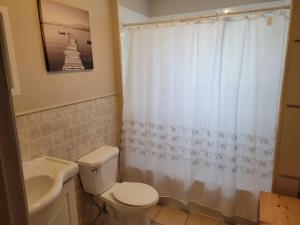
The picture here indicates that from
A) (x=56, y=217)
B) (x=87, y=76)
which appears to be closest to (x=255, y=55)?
(x=87, y=76)

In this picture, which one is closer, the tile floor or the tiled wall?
the tiled wall

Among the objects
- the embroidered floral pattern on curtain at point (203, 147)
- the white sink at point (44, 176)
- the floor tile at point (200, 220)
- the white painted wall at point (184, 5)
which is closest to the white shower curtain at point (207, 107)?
the embroidered floral pattern on curtain at point (203, 147)

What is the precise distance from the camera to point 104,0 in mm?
2072

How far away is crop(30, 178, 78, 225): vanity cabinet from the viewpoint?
119cm

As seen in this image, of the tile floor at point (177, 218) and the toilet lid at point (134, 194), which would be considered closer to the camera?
the toilet lid at point (134, 194)

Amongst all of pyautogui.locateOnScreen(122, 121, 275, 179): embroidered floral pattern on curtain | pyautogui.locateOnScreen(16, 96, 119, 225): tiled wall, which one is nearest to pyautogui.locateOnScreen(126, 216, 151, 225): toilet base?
pyautogui.locateOnScreen(16, 96, 119, 225): tiled wall

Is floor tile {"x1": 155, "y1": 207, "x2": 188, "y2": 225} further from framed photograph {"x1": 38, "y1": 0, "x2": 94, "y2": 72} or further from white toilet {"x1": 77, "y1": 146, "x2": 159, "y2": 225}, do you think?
framed photograph {"x1": 38, "y1": 0, "x2": 94, "y2": 72}

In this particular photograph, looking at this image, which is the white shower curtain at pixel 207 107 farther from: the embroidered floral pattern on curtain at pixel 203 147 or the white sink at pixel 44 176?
the white sink at pixel 44 176

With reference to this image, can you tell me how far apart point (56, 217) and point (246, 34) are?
1.87 meters

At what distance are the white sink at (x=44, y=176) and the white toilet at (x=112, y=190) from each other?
36 centimetres

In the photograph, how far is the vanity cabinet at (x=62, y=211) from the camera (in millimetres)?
1192

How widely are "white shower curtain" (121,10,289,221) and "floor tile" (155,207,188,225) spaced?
17 centimetres

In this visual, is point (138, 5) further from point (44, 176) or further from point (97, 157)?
point (44, 176)

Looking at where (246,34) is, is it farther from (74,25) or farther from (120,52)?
(74,25)
